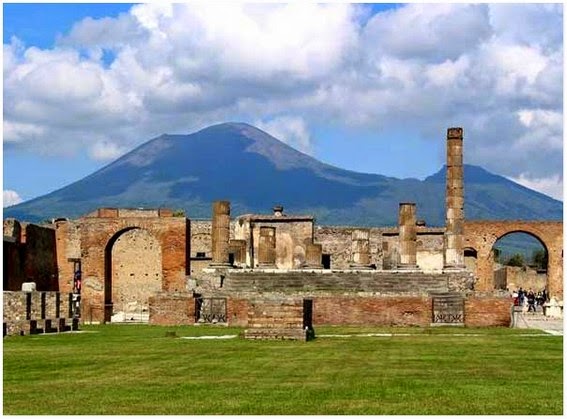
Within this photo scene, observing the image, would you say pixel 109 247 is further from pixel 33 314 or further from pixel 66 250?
pixel 33 314

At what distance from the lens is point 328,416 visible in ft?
34.0

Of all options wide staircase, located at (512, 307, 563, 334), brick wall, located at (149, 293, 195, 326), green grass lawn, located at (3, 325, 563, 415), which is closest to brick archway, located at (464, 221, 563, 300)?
wide staircase, located at (512, 307, 563, 334)

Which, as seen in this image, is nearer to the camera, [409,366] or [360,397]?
[360,397]

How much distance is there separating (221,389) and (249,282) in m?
24.6

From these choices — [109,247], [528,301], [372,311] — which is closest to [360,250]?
[528,301]

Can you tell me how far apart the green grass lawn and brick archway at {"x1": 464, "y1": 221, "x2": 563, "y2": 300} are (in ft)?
122

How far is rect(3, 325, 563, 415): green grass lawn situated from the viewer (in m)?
11.1

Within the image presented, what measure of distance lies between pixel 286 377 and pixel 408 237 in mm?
32316

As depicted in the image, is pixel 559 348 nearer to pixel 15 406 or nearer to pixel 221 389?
pixel 221 389

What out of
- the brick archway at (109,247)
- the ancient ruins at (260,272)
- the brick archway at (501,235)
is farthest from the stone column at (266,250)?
the brick archway at (501,235)

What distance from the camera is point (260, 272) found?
125 feet

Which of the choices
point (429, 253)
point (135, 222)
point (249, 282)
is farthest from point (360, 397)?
point (429, 253)

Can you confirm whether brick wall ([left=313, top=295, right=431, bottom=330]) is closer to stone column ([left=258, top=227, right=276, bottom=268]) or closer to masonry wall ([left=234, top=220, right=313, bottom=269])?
stone column ([left=258, top=227, right=276, bottom=268])

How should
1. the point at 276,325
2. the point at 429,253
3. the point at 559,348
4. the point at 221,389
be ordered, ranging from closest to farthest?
1. the point at 221,389
2. the point at 559,348
3. the point at 276,325
4. the point at 429,253
